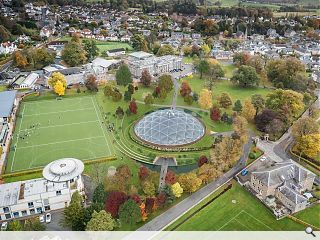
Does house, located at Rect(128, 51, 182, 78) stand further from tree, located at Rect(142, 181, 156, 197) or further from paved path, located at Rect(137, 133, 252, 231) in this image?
tree, located at Rect(142, 181, 156, 197)

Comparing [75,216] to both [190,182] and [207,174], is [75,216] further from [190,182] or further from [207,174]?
[207,174]

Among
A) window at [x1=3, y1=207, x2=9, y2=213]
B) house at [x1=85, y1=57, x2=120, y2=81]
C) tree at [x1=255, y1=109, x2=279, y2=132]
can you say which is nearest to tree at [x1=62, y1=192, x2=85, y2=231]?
window at [x1=3, y1=207, x2=9, y2=213]

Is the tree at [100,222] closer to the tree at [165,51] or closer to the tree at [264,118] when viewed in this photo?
the tree at [264,118]

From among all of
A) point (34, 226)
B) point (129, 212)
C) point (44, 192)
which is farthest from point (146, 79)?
point (34, 226)

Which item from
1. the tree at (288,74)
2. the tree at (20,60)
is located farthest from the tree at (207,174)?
the tree at (20,60)

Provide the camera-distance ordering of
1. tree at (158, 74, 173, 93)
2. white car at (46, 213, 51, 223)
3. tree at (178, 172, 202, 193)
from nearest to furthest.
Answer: white car at (46, 213, 51, 223) < tree at (178, 172, 202, 193) < tree at (158, 74, 173, 93)

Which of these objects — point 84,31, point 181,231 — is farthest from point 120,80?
point 84,31

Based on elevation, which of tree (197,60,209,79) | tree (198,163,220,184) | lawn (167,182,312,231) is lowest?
lawn (167,182,312,231)
